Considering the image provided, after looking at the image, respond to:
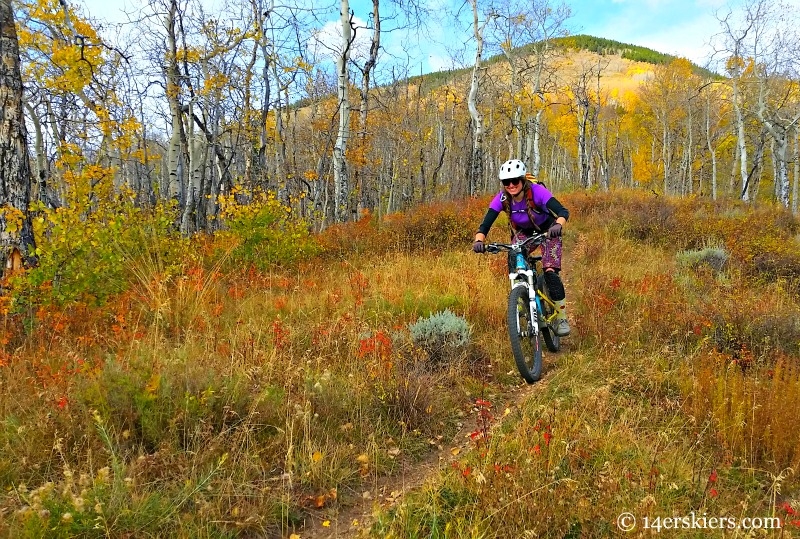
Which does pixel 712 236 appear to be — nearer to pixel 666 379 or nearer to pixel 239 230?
pixel 666 379

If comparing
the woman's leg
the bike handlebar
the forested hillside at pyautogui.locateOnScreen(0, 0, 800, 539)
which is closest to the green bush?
the forested hillside at pyautogui.locateOnScreen(0, 0, 800, 539)

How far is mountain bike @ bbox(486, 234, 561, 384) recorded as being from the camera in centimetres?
422

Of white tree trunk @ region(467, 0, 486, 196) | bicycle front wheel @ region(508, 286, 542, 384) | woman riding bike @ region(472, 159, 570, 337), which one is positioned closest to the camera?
bicycle front wheel @ region(508, 286, 542, 384)

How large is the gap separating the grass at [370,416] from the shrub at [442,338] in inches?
3.5

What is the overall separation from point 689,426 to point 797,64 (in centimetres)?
2678

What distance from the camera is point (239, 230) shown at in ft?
23.7

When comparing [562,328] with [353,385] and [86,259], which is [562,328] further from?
[86,259]

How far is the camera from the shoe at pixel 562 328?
487 cm

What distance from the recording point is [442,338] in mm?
4500

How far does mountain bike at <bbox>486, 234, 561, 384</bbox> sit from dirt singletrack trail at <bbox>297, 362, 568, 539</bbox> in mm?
635

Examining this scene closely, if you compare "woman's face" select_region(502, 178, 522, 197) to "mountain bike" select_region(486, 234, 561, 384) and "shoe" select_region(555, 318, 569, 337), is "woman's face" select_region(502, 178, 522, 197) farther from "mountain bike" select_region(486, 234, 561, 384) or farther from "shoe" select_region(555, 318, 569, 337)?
"shoe" select_region(555, 318, 569, 337)

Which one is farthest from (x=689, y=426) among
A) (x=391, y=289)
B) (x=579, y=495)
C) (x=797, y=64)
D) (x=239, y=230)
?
(x=797, y=64)

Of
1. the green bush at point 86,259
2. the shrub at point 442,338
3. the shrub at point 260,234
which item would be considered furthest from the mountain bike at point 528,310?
the shrub at point 260,234

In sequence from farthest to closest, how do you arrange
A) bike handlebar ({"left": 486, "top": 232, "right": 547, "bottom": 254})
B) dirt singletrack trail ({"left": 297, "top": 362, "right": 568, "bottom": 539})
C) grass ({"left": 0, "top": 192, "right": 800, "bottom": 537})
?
bike handlebar ({"left": 486, "top": 232, "right": 547, "bottom": 254}), dirt singletrack trail ({"left": 297, "top": 362, "right": 568, "bottom": 539}), grass ({"left": 0, "top": 192, "right": 800, "bottom": 537})
